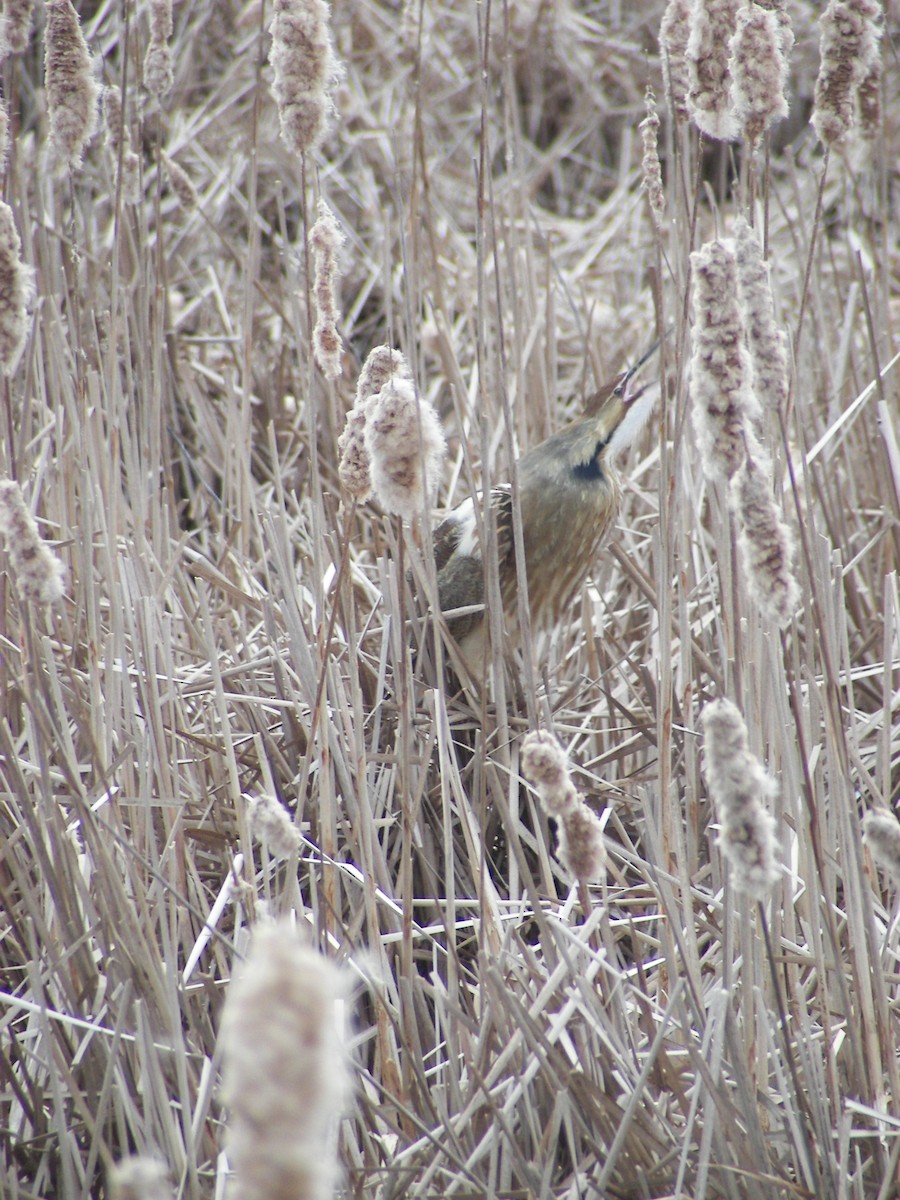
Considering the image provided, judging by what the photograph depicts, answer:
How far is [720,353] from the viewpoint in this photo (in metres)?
0.71

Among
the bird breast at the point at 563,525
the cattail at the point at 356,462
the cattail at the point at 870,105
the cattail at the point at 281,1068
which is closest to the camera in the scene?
the cattail at the point at 281,1068

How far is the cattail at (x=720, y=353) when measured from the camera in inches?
28.1

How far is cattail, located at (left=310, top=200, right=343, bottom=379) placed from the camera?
40.1 inches

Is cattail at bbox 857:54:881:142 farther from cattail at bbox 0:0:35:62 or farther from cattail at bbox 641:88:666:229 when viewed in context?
cattail at bbox 0:0:35:62

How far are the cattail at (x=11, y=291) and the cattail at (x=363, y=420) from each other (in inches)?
10.0

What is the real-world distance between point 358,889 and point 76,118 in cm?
79

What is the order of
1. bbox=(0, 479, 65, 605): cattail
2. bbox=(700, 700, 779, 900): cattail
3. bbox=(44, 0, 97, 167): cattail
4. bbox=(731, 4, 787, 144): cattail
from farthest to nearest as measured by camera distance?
bbox=(44, 0, 97, 167): cattail, bbox=(731, 4, 787, 144): cattail, bbox=(0, 479, 65, 605): cattail, bbox=(700, 700, 779, 900): cattail

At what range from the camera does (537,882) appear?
1.42 m

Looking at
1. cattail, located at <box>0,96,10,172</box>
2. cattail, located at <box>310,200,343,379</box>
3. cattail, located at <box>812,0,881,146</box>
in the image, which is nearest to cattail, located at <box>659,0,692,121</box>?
cattail, located at <box>812,0,881,146</box>

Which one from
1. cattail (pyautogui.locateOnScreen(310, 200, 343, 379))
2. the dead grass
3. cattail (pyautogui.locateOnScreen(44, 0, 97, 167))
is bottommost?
the dead grass

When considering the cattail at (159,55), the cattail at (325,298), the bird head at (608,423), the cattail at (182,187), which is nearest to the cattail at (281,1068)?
the cattail at (325,298)

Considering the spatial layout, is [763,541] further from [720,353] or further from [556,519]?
[556,519]

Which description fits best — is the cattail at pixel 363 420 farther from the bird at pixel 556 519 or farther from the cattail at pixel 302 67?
the bird at pixel 556 519

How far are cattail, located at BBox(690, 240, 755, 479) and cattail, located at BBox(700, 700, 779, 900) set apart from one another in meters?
0.17
